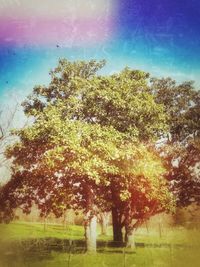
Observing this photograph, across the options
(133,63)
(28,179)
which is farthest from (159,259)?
→ (133,63)

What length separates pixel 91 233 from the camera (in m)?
9.40

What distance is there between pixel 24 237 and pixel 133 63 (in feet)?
16.3

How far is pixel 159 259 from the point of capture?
877 centimetres

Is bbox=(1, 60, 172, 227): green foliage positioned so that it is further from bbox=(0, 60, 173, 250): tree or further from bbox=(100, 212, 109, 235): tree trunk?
bbox=(100, 212, 109, 235): tree trunk

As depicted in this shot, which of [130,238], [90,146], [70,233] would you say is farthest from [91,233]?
[90,146]

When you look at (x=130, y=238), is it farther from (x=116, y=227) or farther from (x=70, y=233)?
(x=70, y=233)

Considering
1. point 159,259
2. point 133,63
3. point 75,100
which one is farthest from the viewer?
point 75,100

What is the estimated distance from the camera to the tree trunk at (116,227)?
30.7ft

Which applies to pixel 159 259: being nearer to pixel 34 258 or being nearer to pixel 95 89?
pixel 34 258

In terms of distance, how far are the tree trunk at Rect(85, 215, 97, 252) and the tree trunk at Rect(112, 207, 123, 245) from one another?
0.45m

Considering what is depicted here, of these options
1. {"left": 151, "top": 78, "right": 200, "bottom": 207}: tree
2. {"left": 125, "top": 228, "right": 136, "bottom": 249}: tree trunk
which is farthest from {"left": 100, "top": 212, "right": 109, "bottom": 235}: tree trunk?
{"left": 151, "top": 78, "right": 200, "bottom": 207}: tree

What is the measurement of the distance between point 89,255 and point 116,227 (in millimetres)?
934

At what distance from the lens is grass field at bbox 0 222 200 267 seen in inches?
344

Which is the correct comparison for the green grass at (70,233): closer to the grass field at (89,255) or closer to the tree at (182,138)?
the grass field at (89,255)
